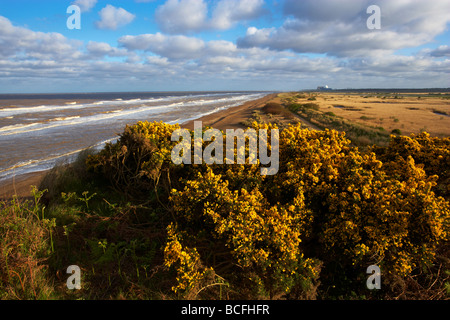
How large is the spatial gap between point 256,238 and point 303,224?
101cm

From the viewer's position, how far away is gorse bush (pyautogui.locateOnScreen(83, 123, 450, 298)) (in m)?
3.54

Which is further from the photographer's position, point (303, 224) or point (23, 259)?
point (303, 224)

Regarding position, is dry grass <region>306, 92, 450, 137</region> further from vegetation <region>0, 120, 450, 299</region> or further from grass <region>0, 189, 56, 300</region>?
grass <region>0, 189, 56, 300</region>

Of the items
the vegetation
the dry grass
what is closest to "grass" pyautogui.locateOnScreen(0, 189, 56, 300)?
the vegetation

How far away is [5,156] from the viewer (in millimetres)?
11719

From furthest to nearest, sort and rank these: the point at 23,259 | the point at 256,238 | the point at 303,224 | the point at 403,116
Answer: the point at 403,116 < the point at 303,224 < the point at 256,238 < the point at 23,259

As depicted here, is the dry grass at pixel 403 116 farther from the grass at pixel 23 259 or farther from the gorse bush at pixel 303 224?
the grass at pixel 23 259

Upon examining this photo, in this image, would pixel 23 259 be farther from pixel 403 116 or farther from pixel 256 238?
pixel 403 116

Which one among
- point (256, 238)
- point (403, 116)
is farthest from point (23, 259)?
point (403, 116)

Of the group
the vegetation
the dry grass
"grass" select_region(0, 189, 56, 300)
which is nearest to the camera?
"grass" select_region(0, 189, 56, 300)

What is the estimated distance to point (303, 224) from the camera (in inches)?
164

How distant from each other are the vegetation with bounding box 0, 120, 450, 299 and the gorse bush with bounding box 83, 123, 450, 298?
2cm

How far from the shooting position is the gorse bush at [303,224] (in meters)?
3.54
